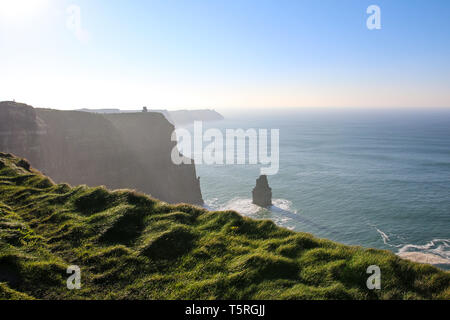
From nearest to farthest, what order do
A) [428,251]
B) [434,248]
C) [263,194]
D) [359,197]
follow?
[428,251], [434,248], [263,194], [359,197]

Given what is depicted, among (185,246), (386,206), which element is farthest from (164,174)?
(185,246)

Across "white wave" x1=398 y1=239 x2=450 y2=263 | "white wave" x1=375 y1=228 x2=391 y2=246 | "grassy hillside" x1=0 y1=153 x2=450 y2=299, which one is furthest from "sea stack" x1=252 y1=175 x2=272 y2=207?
"grassy hillside" x1=0 y1=153 x2=450 y2=299

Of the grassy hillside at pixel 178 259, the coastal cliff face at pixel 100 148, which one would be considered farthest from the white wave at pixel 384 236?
the coastal cliff face at pixel 100 148

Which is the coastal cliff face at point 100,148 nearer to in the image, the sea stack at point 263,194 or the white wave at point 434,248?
the sea stack at point 263,194

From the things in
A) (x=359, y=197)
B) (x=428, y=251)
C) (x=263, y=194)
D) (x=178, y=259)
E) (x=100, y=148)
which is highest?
(x=100, y=148)

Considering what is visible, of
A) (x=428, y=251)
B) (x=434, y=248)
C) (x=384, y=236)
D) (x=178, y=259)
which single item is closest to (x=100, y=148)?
(x=178, y=259)

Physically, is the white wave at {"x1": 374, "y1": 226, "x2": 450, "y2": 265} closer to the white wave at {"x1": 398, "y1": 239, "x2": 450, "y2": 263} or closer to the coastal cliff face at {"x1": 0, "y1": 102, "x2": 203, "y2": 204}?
the white wave at {"x1": 398, "y1": 239, "x2": 450, "y2": 263}

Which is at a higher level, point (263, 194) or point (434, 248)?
point (263, 194)

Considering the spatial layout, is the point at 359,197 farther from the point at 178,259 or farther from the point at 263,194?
the point at 178,259
